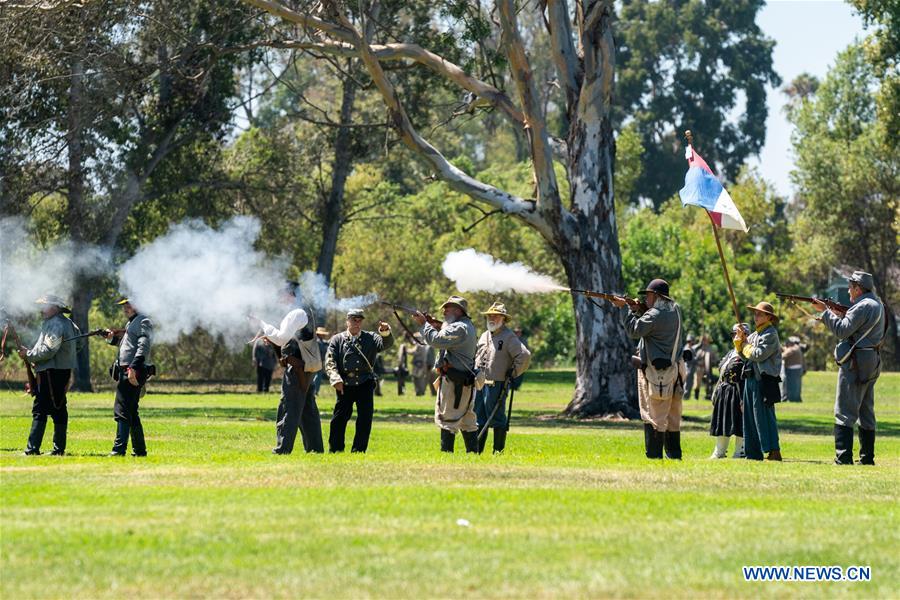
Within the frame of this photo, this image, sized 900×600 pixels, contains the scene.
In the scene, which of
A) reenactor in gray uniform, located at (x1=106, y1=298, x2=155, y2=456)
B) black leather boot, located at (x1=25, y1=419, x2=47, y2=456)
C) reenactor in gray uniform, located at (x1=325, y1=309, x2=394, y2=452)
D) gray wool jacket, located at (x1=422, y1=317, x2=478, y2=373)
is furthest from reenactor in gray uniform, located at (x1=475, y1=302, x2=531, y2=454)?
black leather boot, located at (x1=25, y1=419, x2=47, y2=456)

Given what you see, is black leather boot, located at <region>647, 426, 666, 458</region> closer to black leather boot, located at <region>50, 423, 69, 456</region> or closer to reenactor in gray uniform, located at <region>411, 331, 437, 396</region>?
black leather boot, located at <region>50, 423, 69, 456</region>

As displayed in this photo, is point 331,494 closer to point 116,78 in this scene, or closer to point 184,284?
point 184,284

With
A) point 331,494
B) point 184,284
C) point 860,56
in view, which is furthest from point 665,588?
point 860,56

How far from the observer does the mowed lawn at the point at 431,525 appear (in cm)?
965

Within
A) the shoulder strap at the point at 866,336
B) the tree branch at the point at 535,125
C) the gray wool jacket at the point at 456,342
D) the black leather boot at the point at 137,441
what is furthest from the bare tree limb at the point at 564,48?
the black leather boot at the point at 137,441

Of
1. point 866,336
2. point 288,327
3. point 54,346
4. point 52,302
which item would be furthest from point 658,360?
point 52,302

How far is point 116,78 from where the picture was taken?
3612cm

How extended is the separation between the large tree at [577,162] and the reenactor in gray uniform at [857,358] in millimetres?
14691

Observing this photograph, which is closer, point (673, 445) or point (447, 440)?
point (673, 445)

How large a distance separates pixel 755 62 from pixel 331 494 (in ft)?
300

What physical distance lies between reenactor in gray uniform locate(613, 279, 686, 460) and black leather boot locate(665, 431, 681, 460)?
0.09 meters

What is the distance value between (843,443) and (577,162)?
16016 millimetres

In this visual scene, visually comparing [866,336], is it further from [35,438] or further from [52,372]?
[35,438]

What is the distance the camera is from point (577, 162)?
34.1 m
